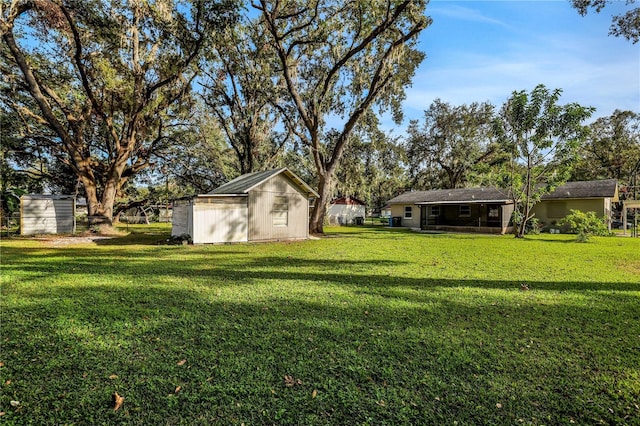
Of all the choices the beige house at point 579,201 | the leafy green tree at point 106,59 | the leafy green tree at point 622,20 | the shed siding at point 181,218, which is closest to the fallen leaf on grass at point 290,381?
the leafy green tree at point 622,20

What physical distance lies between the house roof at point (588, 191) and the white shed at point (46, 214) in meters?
29.6

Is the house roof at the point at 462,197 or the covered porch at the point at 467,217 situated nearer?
the covered porch at the point at 467,217

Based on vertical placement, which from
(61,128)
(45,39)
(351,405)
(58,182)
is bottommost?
(351,405)

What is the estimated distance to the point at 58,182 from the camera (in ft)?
80.4

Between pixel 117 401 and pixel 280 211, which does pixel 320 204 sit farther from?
pixel 117 401

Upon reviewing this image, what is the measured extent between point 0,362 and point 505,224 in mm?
24571

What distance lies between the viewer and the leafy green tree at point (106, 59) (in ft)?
44.6

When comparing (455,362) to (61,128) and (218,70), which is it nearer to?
(61,128)

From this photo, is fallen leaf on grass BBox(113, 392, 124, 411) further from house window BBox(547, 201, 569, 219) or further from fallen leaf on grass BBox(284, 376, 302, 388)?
house window BBox(547, 201, 569, 219)

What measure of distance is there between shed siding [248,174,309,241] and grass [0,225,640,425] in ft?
27.6

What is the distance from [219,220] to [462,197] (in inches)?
755

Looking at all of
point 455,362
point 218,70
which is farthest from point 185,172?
point 455,362

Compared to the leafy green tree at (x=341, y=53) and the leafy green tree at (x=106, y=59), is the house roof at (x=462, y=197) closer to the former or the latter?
the leafy green tree at (x=341, y=53)

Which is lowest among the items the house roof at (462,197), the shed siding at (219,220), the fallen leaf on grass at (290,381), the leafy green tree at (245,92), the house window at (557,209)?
the fallen leaf on grass at (290,381)
